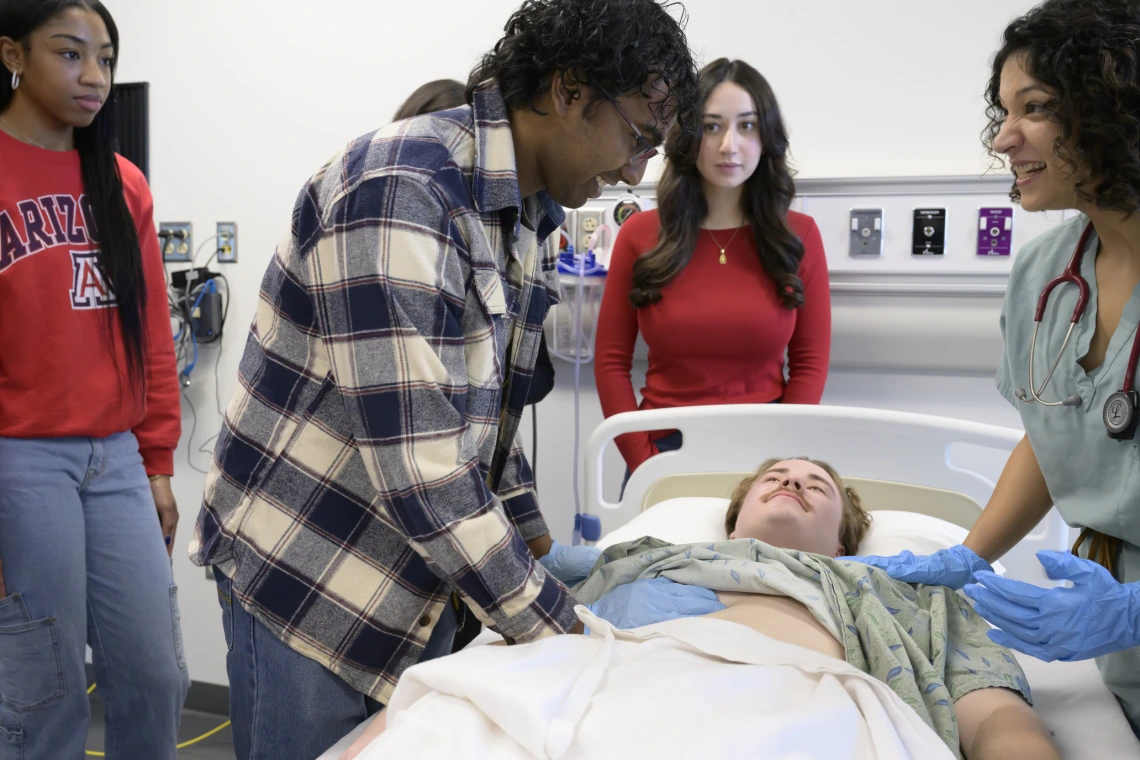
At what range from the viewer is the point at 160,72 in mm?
3555

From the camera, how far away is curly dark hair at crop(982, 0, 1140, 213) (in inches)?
49.1

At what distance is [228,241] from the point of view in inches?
138

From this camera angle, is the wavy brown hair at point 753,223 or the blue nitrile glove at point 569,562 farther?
the wavy brown hair at point 753,223

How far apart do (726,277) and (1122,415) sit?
1.35 meters

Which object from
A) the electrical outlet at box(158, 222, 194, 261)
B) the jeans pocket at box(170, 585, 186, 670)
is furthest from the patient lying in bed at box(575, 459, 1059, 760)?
the electrical outlet at box(158, 222, 194, 261)

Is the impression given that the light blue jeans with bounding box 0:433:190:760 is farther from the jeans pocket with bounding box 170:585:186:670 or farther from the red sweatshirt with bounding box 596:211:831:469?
the red sweatshirt with bounding box 596:211:831:469

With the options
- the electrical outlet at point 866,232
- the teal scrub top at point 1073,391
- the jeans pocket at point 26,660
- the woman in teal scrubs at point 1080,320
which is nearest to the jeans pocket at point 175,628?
the jeans pocket at point 26,660

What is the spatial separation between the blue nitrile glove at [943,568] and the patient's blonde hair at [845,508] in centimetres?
29

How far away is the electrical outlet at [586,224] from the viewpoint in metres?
3.06

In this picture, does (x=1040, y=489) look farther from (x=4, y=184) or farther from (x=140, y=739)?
(x=4, y=184)

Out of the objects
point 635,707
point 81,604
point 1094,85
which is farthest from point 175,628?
point 1094,85

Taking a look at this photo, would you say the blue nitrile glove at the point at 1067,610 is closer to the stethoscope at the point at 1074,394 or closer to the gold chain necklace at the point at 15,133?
the stethoscope at the point at 1074,394

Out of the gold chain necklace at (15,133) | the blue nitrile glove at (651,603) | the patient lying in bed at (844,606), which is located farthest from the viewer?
the gold chain necklace at (15,133)

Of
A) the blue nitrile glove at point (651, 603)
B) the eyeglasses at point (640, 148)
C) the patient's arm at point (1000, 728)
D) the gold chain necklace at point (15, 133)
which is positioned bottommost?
the patient's arm at point (1000, 728)
